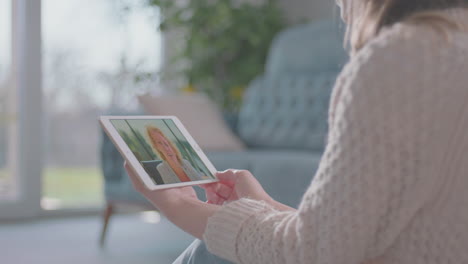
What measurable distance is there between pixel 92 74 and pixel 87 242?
131cm

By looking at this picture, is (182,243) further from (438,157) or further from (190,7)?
(438,157)

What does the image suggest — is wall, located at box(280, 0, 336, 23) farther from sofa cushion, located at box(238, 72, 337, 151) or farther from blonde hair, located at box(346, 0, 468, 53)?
blonde hair, located at box(346, 0, 468, 53)

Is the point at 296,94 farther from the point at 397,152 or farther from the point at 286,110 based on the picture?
the point at 397,152

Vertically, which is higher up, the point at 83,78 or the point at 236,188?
the point at 236,188

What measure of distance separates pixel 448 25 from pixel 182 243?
98.8 inches

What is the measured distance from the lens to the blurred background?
11.8 feet

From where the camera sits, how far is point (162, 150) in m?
0.90

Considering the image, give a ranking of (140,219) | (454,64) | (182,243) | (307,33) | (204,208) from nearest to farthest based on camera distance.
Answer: (454,64), (204,208), (182,243), (307,33), (140,219)

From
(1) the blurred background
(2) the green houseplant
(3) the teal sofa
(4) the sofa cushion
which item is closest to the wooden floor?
(1) the blurred background

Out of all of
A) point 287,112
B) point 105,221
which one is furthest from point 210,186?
point 287,112

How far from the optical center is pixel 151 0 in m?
3.85

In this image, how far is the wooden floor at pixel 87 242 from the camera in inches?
101

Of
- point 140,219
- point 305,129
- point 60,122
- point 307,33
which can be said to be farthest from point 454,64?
point 60,122

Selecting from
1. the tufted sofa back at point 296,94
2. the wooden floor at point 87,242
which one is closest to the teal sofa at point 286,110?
the tufted sofa back at point 296,94
